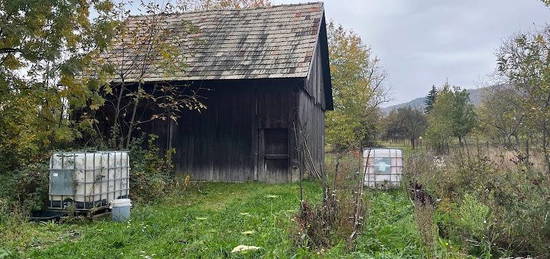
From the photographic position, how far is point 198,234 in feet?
24.0

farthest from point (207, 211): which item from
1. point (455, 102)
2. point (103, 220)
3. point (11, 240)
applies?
point (455, 102)

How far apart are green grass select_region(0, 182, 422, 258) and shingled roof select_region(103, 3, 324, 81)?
210 inches

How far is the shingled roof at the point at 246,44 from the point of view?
14578 mm

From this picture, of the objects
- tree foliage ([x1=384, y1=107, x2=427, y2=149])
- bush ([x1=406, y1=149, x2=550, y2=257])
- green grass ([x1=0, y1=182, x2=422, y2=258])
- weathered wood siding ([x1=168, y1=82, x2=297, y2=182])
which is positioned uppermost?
tree foliage ([x1=384, y1=107, x2=427, y2=149])

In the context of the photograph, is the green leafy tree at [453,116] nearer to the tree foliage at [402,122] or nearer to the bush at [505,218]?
the tree foliage at [402,122]

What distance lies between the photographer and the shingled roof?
47.8 feet

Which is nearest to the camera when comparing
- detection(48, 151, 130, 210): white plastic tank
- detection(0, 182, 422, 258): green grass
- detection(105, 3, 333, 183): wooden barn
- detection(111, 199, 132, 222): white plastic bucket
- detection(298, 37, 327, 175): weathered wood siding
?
detection(0, 182, 422, 258): green grass

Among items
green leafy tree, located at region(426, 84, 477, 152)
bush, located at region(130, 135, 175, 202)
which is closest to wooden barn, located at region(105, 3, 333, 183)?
bush, located at region(130, 135, 175, 202)

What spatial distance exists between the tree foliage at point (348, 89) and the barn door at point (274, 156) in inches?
639

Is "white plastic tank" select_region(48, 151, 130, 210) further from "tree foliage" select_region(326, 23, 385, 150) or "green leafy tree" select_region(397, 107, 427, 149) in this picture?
"green leafy tree" select_region(397, 107, 427, 149)

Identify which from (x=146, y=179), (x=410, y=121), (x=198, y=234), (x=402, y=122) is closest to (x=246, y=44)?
(x=146, y=179)

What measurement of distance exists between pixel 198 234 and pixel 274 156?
26.3ft

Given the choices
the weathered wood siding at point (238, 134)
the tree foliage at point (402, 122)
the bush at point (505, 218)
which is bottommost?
the bush at point (505, 218)

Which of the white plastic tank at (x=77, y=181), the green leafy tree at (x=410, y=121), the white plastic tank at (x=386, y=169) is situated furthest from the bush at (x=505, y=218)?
the green leafy tree at (x=410, y=121)
